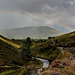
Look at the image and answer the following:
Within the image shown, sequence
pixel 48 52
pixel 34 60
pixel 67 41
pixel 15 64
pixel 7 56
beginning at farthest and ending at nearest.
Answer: pixel 67 41 < pixel 48 52 < pixel 7 56 < pixel 34 60 < pixel 15 64

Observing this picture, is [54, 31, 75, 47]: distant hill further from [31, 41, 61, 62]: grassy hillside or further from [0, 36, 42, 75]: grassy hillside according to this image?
[0, 36, 42, 75]: grassy hillside

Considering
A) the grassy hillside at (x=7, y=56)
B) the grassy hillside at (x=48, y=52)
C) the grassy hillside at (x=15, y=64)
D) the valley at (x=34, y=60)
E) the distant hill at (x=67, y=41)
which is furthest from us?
the distant hill at (x=67, y=41)

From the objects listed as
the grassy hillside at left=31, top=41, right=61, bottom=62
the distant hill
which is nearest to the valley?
the grassy hillside at left=31, top=41, right=61, bottom=62

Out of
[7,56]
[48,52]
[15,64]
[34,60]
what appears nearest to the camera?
[15,64]

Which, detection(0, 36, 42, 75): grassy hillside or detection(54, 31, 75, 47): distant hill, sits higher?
detection(54, 31, 75, 47): distant hill

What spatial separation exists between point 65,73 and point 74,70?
76cm

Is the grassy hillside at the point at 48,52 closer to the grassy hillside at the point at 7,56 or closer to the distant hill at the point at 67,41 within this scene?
the distant hill at the point at 67,41

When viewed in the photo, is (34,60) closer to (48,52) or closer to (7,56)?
(48,52)

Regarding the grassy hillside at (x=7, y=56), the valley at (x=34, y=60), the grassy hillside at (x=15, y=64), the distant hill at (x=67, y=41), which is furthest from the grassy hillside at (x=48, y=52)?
the grassy hillside at (x=7, y=56)

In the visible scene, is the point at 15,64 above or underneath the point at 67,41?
underneath

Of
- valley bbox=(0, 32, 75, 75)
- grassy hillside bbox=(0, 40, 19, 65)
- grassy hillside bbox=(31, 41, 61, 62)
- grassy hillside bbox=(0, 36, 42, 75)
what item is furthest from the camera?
grassy hillside bbox=(31, 41, 61, 62)

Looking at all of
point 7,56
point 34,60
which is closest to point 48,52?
point 34,60

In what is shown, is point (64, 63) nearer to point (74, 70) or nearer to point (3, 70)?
point (74, 70)

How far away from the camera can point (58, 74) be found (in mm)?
6102
